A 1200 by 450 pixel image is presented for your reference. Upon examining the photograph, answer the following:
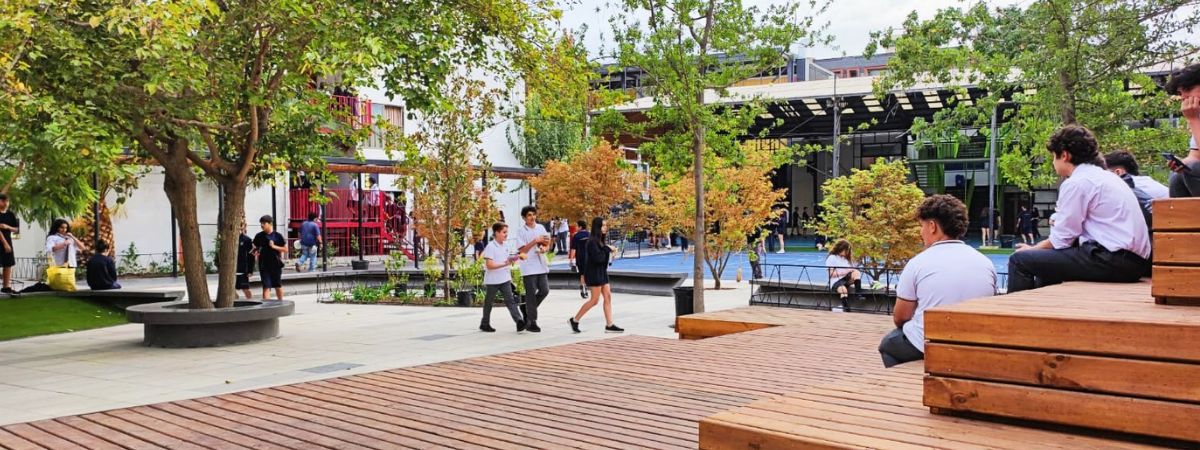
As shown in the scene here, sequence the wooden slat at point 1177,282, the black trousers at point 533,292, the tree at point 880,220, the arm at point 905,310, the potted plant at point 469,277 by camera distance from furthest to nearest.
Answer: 1. the potted plant at point 469,277
2. the tree at point 880,220
3. the black trousers at point 533,292
4. the arm at point 905,310
5. the wooden slat at point 1177,282

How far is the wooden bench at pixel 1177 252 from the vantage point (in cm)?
364

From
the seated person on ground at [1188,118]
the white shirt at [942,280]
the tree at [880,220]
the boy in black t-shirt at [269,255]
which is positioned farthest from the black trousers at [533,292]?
the seated person on ground at [1188,118]

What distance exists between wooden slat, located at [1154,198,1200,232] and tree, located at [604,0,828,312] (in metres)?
8.72

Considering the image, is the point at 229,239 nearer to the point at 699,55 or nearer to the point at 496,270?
the point at 496,270

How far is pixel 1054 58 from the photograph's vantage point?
493 inches

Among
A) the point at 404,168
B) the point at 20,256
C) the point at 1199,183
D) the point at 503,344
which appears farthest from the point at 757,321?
the point at 20,256

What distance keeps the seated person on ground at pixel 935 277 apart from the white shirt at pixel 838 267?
8223 millimetres

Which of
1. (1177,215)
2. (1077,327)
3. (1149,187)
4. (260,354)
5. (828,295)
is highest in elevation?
(1149,187)

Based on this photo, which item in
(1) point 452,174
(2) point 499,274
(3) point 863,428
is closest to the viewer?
(3) point 863,428

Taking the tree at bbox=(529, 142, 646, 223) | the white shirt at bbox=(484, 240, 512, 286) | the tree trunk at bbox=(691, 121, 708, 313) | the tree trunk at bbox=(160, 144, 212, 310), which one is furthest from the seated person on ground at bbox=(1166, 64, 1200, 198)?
the tree at bbox=(529, 142, 646, 223)

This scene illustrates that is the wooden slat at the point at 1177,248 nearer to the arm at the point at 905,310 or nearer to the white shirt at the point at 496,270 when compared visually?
the arm at the point at 905,310

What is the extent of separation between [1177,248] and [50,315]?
14913 mm

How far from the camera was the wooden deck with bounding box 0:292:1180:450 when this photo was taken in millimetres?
3818

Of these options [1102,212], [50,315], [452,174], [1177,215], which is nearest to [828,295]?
[452,174]
